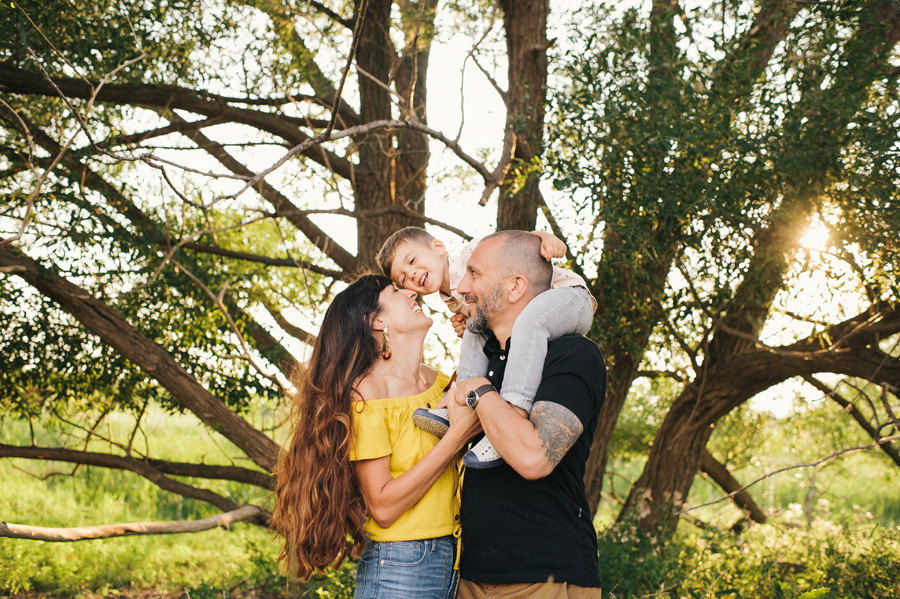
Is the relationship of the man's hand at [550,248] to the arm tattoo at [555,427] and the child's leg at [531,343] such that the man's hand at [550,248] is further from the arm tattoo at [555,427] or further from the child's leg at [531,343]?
the arm tattoo at [555,427]

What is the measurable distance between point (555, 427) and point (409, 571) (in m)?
0.74

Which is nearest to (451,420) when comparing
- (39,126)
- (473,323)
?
(473,323)

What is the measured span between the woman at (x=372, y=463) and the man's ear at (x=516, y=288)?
388 millimetres

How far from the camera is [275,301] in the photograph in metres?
6.51

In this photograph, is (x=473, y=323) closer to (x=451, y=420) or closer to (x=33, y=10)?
(x=451, y=420)

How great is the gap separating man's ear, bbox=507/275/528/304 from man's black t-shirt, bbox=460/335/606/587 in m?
0.23

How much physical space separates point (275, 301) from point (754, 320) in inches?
170

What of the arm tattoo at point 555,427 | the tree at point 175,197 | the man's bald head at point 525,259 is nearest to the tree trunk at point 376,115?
the tree at point 175,197

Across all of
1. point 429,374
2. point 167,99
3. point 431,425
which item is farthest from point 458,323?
point 167,99

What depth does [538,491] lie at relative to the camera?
6.74 feet

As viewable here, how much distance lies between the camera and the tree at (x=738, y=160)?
11.7ft

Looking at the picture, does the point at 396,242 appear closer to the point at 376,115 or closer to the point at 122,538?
the point at 376,115

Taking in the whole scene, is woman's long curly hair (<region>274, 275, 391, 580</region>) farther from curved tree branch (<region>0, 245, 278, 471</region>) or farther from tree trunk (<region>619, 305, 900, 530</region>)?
tree trunk (<region>619, 305, 900, 530</region>)

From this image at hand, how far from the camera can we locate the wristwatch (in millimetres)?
2008
